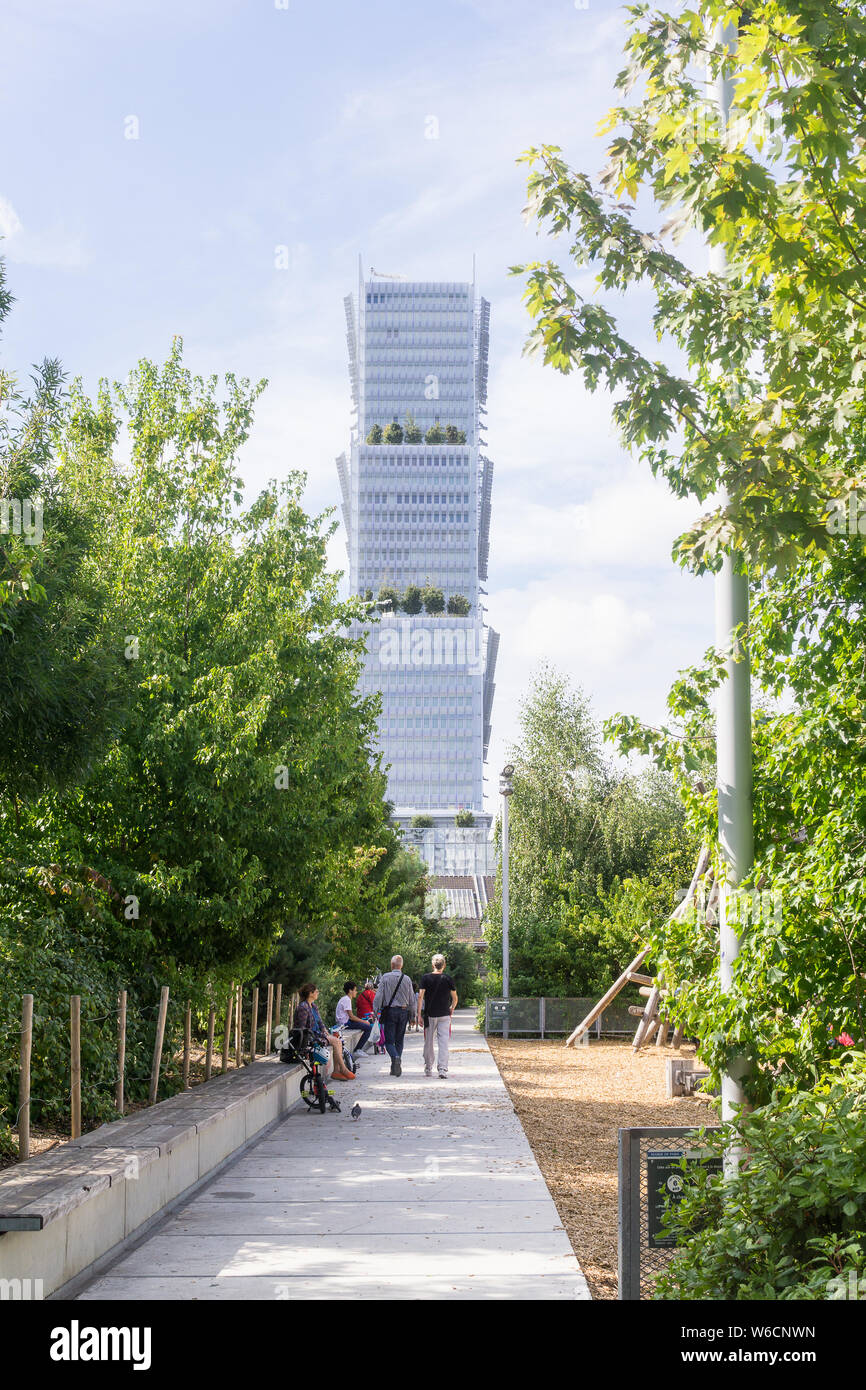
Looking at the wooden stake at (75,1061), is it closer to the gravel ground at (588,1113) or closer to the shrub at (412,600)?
the gravel ground at (588,1113)

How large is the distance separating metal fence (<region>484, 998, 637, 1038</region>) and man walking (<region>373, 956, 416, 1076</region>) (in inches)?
411

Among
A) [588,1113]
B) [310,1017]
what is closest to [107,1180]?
[310,1017]

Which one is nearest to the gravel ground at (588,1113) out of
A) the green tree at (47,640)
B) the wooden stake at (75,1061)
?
the wooden stake at (75,1061)

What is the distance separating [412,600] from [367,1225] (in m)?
177

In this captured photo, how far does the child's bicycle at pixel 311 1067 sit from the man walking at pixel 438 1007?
8.76 feet

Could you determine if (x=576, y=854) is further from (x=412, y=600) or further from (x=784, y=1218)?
(x=412, y=600)

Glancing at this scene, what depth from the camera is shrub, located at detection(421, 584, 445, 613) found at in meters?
182

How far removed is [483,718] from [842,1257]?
188835 mm

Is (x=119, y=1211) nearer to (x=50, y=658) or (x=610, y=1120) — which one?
(x=50, y=658)

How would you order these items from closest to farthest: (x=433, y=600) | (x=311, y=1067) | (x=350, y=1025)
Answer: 1. (x=311, y=1067)
2. (x=350, y=1025)
3. (x=433, y=600)

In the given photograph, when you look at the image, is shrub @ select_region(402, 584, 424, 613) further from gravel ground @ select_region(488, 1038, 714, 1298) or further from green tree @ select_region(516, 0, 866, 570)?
green tree @ select_region(516, 0, 866, 570)

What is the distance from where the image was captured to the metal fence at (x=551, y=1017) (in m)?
29.4

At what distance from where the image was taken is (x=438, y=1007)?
61.9 ft

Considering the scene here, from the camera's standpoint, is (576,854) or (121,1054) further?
(576,854)
